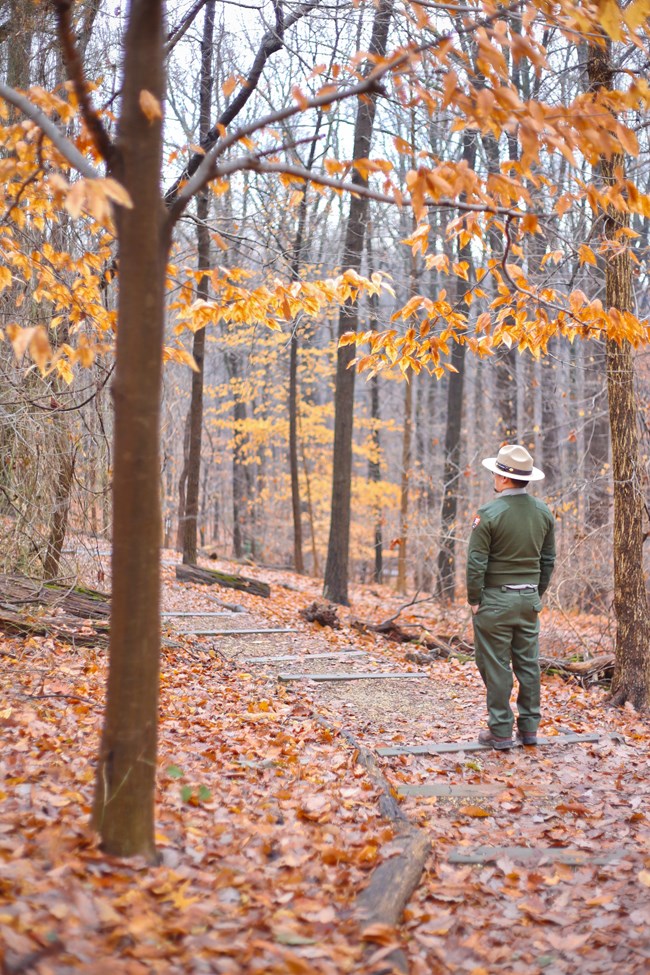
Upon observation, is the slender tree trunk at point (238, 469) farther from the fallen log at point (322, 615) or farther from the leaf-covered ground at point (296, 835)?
the leaf-covered ground at point (296, 835)

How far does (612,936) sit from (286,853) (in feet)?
4.92

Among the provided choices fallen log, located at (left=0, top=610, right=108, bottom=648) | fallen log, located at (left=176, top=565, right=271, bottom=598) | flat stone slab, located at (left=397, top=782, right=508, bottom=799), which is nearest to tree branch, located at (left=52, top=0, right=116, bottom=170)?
flat stone slab, located at (left=397, top=782, right=508, bottom=799)

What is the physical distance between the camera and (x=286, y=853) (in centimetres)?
376

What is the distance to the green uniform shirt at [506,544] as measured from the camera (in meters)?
5.89

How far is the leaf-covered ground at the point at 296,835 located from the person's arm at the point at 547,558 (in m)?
1.32

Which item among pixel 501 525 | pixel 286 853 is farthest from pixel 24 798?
pixel 501 525

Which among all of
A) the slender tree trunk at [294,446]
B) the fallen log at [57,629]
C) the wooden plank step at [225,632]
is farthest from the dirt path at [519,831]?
the slender tree trunk at [294,446]

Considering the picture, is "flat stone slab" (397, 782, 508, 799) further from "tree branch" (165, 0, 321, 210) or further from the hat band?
"tree branch" (165, 0, 321, 210)

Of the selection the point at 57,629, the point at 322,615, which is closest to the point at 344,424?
the point at 322,615

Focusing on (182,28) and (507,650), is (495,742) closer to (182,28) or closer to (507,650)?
(507,650)

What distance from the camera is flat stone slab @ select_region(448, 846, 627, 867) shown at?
403 cm

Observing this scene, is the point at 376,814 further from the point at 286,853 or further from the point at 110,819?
the point at 110,819

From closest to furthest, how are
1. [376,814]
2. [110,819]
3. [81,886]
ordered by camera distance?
[81,886]
[110,819]
[376,814]

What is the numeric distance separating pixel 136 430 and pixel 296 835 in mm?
2274
